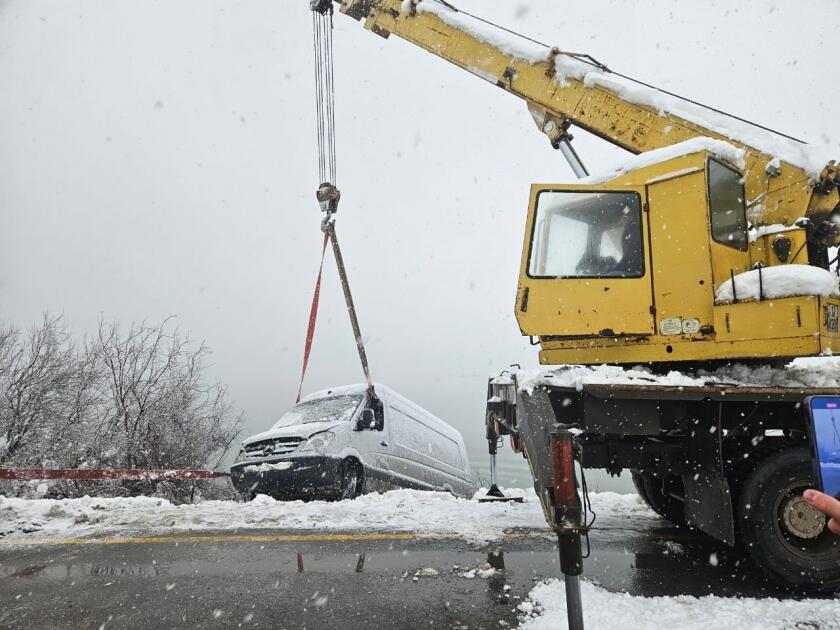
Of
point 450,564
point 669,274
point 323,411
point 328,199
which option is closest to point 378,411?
point 323,411

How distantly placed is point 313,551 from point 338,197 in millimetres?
5562

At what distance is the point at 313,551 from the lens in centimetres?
475

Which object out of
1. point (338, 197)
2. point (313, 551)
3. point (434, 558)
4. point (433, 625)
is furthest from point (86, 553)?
point (338, 197)

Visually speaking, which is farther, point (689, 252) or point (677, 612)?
point (689, 252)

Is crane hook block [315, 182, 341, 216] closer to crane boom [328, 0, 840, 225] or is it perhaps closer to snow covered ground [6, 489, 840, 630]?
crane boom [328, 0, 840, 225]

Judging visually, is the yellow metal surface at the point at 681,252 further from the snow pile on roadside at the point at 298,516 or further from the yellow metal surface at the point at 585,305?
the snow pile on roadside at the point at 298,516

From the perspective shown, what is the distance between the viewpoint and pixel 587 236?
499 cm

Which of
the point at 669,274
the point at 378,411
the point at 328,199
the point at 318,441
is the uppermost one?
the point at 328,199

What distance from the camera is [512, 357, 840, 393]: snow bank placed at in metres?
4.14

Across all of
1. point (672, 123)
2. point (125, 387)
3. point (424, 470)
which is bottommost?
point (424, 470)

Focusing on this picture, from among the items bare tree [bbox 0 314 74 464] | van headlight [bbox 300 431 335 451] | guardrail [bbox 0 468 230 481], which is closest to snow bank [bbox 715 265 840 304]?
van headlight [bbox 300 431 335 451]

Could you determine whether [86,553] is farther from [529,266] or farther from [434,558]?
[529,266]

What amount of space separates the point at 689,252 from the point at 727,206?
2.34 feet

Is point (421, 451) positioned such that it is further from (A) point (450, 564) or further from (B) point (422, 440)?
(A) point (450, 564)
